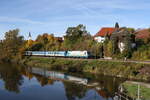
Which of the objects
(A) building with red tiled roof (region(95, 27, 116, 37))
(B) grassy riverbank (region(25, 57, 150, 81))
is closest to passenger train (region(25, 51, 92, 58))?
(B) grassy riverbank (region(25, 57, 150, 81))

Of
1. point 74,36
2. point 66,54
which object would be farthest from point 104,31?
point 66,54

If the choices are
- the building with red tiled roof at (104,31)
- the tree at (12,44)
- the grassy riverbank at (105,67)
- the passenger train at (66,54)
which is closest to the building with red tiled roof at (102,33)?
the building with red tiled roof at (104,31)

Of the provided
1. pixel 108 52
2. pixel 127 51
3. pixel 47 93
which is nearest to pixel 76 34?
pixel 108 52

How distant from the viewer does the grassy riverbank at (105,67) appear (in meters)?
33.1

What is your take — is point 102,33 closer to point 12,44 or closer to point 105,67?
point 12,44

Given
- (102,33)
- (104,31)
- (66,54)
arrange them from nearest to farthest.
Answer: (66,54), (102,33), (104,31)

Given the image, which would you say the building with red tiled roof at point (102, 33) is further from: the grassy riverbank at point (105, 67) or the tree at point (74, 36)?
the grassy riverbank at point (105, 67)

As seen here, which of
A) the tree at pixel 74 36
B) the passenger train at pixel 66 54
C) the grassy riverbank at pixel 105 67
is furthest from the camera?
the tree at pixel 74 36

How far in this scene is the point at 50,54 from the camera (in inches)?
2564

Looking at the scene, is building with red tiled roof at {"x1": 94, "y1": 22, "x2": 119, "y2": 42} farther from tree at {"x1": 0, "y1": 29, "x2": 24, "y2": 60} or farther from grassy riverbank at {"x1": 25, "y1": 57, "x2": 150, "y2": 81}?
tree at {"x1": 0, "y1": 29, "x2": 24, "y2": 60}

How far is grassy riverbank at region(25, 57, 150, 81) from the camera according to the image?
33094 mm

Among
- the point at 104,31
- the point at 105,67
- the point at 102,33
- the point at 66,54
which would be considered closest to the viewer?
the point at 105,67

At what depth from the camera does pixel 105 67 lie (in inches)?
1555

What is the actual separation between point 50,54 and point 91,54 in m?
17.0
